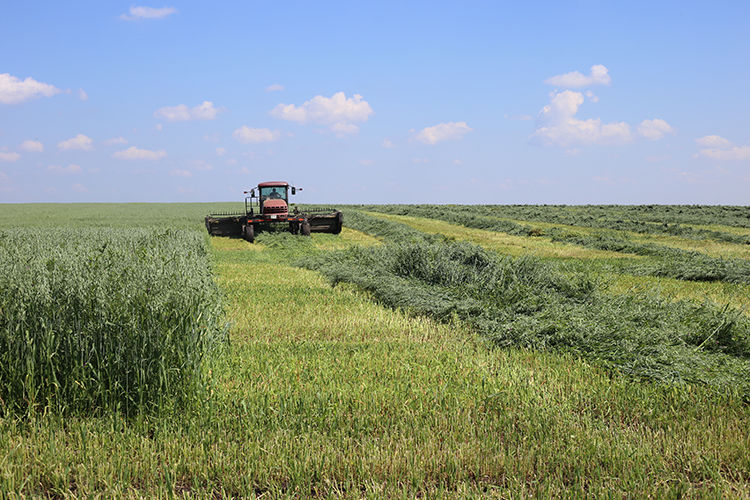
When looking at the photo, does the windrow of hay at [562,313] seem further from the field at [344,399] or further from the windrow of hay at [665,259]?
the windrow of hay at [665,259]

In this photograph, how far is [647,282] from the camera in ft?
44.9

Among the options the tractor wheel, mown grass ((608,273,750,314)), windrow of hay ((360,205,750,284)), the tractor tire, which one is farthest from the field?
the tractor wheel

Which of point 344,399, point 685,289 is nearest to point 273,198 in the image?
point 685,289

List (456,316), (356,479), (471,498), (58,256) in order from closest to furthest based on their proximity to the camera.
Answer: (471,498) < (356,479) < (58,256) < (456,316)

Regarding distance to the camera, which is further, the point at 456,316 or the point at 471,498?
the point at 456,316

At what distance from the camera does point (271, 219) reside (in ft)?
80.3

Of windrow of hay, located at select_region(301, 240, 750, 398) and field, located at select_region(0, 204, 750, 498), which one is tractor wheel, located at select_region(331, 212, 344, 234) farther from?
field, located at select_region(0, 204, 750, 498)

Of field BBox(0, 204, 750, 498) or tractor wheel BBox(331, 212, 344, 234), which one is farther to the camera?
tractor wheel BBox(331, 212, 344, 234)

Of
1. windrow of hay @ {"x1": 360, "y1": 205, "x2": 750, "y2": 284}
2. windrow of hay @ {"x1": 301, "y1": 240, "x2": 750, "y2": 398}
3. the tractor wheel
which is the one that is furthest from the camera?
the tractor wheel

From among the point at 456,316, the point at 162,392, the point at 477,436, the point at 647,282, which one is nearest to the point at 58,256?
the point at 162,392

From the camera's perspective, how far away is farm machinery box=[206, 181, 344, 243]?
2444cm

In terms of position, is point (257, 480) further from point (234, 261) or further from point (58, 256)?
point (234, 261)

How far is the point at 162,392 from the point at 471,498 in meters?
2.94

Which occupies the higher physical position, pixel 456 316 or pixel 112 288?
pixel 112 288
